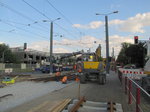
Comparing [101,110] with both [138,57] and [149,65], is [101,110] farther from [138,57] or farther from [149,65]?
[138,57]

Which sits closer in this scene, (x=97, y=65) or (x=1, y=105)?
(x=1, y=105)

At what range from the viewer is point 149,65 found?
457 inches

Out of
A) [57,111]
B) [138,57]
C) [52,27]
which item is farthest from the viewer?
[138,57]

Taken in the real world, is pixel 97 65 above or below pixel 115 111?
above

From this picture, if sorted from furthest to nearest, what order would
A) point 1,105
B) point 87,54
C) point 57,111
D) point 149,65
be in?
point 87,54 < point 149,65 < point 1,105 < point 57,111

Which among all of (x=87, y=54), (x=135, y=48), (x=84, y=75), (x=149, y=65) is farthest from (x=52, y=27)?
(x=135, y=48)

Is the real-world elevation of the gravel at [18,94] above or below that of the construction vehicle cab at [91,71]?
below

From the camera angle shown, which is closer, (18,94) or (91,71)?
(18,94)

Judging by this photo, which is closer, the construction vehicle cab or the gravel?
the gravel

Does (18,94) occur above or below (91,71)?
below

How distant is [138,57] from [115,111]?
233 ft

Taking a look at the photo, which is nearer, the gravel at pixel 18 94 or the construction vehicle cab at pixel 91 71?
the gravel at pixel 18 94

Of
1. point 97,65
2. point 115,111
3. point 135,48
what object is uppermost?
point 135,48

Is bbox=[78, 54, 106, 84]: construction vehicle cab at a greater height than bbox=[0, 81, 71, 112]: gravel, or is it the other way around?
bbox=[78, 54, 106, 84]: construction vehicle cab
